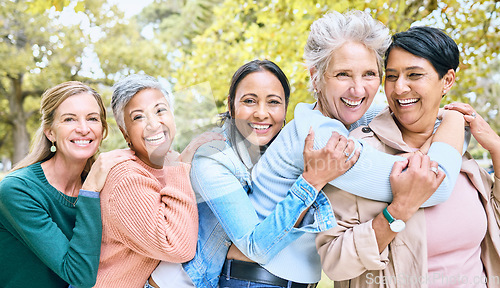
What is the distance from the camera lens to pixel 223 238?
204cm

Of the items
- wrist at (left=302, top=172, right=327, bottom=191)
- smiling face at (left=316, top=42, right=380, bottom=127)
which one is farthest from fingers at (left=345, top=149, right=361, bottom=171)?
smiling face at (left=316, top=42, right=380, bottom=127)

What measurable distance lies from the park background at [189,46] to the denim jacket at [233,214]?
303mm

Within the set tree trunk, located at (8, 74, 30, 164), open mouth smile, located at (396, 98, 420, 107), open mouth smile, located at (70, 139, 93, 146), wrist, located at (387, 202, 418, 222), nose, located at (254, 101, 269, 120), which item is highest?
open mouth smile, located at (396, 98, 420, 107)

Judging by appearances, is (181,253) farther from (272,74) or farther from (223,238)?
(272,74)

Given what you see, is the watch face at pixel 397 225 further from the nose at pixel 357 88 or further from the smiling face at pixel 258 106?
the smiling face at pixel 258 106

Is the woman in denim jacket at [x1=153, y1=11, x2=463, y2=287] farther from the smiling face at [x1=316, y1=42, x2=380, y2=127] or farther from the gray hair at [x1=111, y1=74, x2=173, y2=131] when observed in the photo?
the gray hair at [x1=111, y1=74, x2=173, y2=131]

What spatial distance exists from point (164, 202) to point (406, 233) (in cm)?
113

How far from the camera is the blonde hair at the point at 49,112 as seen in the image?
2398 mm

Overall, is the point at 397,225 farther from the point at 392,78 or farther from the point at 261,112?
the point at 261,112

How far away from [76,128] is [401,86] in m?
1.77

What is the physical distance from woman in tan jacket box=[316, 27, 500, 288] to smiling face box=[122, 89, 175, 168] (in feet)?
2.95

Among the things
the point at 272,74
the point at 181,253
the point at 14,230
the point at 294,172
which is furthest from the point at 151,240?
the point at 272,74

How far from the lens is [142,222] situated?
191 cm

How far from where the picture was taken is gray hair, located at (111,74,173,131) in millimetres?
2182
